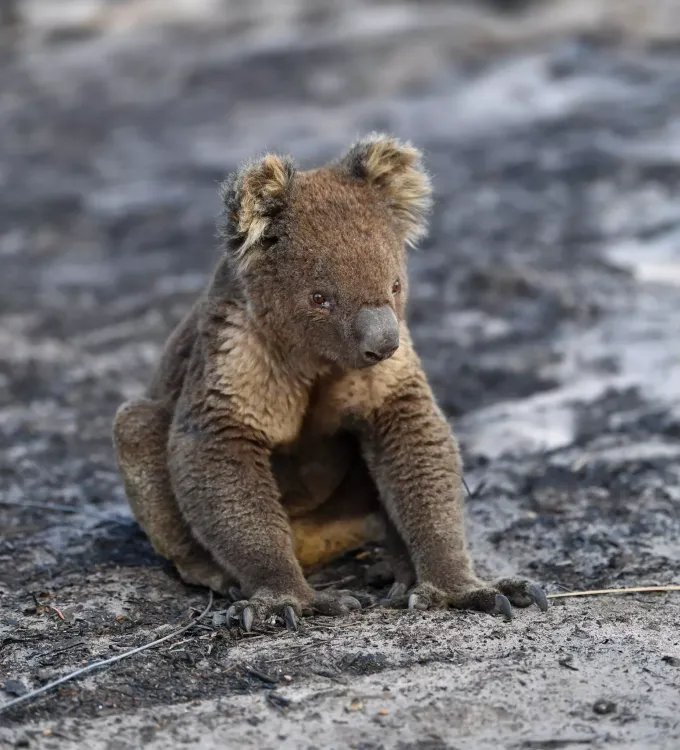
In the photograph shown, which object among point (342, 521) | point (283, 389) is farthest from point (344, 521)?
point (283, 389)

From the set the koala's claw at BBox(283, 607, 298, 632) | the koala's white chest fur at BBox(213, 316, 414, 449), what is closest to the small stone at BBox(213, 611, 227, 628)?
the koala's claw at BBox(283, 607, 298, 632)

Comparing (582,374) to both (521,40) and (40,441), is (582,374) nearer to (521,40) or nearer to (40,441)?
(40,441)

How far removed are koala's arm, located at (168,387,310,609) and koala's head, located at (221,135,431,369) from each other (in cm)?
51

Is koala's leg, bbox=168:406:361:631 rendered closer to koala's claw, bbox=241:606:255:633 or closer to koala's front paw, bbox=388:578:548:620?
koala's claw, bbox=241:606:255:633

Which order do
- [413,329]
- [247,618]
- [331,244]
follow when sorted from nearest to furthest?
[247,618]
[331,244]
[413,329]

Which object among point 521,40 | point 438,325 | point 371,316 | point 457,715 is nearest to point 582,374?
point 438,325

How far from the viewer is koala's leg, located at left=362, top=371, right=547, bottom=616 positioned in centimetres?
498

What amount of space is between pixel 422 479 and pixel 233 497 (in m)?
0.81

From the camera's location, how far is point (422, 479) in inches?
202

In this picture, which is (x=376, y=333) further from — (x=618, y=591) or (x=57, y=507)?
(x=57, y=507)

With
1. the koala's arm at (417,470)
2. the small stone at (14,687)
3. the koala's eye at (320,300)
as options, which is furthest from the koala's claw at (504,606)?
the small stone at (14,687)

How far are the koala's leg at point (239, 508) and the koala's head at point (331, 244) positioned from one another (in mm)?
525

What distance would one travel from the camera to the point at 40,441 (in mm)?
7762

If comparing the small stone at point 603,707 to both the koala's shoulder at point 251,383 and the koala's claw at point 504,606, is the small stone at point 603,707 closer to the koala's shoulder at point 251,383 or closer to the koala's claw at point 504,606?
the koala's claw at point 504,606
